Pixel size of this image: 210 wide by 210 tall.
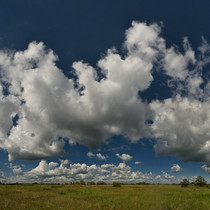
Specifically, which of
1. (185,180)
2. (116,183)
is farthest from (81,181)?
(185,180)

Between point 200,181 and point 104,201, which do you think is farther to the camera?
point 200,181

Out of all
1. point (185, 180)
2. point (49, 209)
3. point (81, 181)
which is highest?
point (49, 209)

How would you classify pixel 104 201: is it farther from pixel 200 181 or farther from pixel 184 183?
pixel 200 181

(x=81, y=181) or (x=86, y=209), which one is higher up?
(x=86, y=209)

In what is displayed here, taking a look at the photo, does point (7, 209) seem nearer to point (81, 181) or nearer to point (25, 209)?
point (25, 209)

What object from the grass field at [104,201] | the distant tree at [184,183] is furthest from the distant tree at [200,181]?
the grass field at [104,201]

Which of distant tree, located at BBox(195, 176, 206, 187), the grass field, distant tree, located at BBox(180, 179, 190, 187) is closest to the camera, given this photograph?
the grass field

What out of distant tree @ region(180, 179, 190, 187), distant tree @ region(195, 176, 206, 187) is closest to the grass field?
distant tree @ region(180, 179, 190, 187)

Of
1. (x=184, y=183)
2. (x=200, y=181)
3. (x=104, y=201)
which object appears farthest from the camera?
(x=200, y=181)

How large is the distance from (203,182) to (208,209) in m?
130

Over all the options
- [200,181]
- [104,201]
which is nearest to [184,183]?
[200,181]

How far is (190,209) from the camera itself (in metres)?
19.2

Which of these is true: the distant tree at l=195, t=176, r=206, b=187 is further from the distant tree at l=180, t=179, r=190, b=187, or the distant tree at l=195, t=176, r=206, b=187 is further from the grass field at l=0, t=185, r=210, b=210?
the grass field at l=0, t=185, r=210, b=210

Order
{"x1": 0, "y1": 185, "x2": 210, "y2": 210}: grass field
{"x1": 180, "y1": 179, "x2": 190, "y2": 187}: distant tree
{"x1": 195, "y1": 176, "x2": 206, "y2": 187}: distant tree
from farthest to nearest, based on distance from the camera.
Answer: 1. {"x1": 195, "y1": 176, "x2": 206, "y2": 187}: distant tree
2. {"x1": 180, "y1": 179, "x2": 190, "y2": 187}: distant tree
3. {"x1": 0, "y1": 185, "x2": 210, "y2": 210}: grass field
